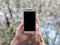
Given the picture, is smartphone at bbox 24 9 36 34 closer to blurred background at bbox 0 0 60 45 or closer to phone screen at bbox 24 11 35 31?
phone screen at bbox 24 11 35 31

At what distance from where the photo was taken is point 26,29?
107cm

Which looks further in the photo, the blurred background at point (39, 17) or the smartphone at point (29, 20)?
the blurred background at point (39, 17)

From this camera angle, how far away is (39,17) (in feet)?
5.54

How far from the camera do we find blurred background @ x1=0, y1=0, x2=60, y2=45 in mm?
1694

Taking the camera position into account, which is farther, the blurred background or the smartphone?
the blurred background

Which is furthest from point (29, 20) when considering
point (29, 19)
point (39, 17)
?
point (39, 17)

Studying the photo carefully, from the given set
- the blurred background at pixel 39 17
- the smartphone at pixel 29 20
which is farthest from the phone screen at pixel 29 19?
the blurred background at pixel 39 17

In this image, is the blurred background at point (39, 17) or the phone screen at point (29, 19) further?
the blurred background at point (39, 17)

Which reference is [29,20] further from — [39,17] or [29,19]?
[39,17]

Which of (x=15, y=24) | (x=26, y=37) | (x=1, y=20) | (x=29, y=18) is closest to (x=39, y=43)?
(x=26, y=37)

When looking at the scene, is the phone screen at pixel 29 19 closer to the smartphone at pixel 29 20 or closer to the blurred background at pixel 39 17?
the smartphone at pixel 29 20

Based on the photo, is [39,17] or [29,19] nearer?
[29,19]

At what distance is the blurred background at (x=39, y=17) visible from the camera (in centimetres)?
169

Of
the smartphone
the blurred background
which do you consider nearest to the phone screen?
the smartphone
